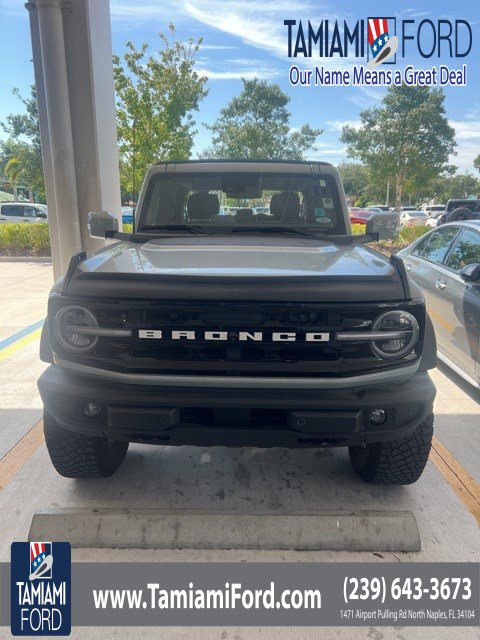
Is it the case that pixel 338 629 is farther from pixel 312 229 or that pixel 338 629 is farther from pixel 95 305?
pixel 312 229

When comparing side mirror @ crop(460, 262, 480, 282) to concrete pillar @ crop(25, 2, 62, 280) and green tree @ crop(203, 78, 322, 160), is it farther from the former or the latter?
green tree @ crop(203, 78, 322, 160)

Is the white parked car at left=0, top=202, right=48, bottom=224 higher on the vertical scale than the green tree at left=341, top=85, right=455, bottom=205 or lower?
lower

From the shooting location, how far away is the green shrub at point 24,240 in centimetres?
1496

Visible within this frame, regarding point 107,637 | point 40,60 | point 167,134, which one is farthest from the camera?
point 167,134

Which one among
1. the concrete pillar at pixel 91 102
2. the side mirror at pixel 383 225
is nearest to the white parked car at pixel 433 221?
the concrete pillar at pixel 91 102

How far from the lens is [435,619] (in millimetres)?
2145

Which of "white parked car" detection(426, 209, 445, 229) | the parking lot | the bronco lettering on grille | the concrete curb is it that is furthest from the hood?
"white parked car" detection(426, 209, 445, 229)

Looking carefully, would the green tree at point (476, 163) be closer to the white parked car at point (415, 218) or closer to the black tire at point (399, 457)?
the white parked car at point (415, 218)

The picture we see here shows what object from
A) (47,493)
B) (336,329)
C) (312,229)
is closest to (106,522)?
(47,493)

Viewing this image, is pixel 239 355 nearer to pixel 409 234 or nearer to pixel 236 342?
pixel 236 342

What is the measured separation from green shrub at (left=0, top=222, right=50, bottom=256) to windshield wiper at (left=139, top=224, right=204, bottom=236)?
12.7m

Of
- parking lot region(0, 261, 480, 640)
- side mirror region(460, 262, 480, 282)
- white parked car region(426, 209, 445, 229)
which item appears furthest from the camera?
white parked car region(426, 209, 445, 229)

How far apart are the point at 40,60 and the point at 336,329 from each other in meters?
5.92

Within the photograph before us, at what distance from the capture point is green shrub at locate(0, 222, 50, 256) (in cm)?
1496
